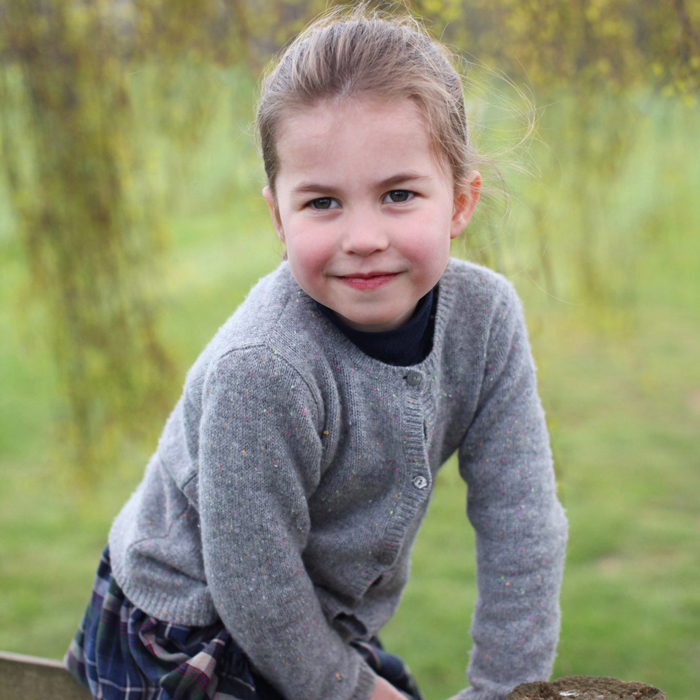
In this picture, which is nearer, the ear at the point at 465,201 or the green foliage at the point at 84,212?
the ear at the point at 465,201

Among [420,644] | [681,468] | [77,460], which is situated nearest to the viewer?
[77,460]

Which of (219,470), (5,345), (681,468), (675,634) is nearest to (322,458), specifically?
(219,470)

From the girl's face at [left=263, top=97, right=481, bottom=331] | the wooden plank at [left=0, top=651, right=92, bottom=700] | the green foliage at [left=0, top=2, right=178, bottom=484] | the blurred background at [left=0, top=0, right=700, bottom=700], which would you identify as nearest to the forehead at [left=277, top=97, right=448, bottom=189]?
the girl's face at [left=263, top=97, right=481, bottom=331]

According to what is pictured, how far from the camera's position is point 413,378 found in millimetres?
1469

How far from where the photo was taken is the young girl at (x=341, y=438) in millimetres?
1333

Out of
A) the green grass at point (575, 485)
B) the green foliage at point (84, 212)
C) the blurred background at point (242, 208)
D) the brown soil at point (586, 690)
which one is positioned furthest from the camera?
the green grass at point (575, 485)

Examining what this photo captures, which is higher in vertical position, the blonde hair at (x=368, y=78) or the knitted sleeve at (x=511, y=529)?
the blonde hair at (x=368, y=78)

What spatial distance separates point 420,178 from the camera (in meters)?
1.34

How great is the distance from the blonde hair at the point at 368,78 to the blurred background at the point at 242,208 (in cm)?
45

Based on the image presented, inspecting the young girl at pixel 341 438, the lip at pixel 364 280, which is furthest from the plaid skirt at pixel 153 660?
the lip at pixel 364 280

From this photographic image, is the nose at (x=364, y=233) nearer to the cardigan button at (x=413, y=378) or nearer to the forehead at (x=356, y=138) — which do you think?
the forehead at (x=356, y=138)

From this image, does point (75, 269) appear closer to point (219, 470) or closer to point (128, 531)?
point (128, 531)

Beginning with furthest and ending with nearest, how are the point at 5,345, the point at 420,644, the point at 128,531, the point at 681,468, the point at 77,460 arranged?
the point at 5,345
the point at 681,468
the point at 420,644
the point at 77,460
the point at 128,531

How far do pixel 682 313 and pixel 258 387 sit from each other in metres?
6.37
